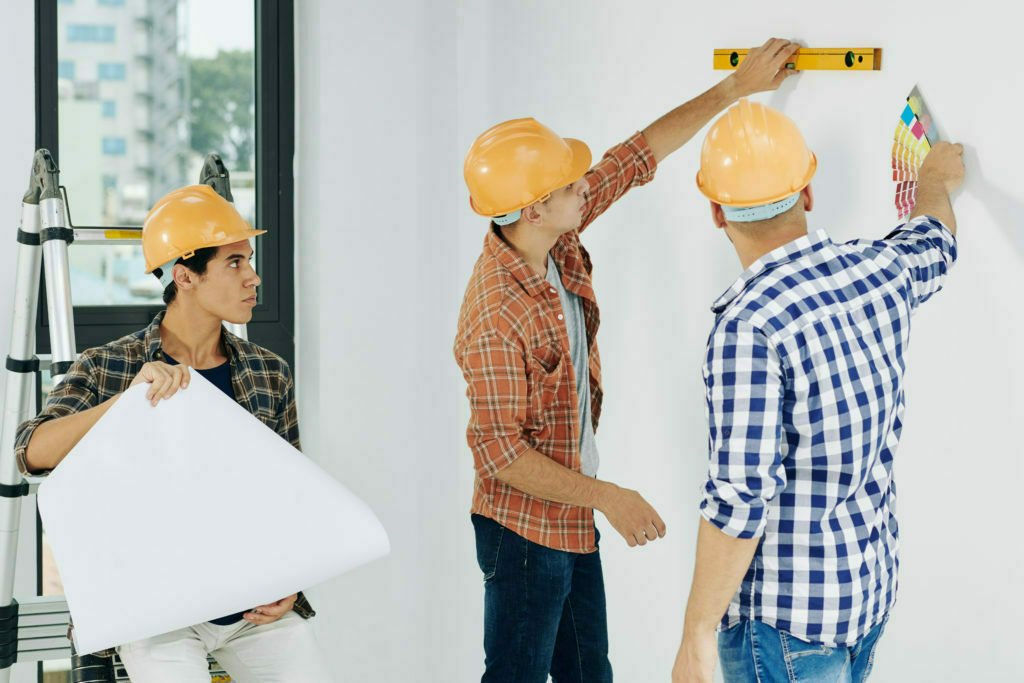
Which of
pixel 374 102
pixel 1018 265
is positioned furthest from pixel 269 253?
pixel 1018 265

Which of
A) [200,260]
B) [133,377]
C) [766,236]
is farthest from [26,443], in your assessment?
[766,236]

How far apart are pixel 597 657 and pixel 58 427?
1.14 meters

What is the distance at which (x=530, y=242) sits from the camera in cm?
188

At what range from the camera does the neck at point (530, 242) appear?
6.14 ft

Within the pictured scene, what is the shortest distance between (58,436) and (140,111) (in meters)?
1.32

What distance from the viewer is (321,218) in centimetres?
275

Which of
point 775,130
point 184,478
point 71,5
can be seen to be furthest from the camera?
point 71,5

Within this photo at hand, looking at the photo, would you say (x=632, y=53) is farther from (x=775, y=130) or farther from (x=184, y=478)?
(x=184, y=478)

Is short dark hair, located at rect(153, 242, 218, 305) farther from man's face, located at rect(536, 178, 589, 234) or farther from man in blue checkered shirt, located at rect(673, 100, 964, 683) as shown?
man in blue checkered shirt, located at rect(673, 100, 964, 683)

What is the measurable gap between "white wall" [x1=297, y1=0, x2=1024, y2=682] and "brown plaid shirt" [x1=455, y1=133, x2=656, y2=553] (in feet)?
0.87

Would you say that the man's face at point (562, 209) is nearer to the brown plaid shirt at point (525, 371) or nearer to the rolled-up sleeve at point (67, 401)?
the brown plaid shirt at point (525, 371)

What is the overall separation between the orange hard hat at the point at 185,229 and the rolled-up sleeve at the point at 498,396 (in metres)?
0.58

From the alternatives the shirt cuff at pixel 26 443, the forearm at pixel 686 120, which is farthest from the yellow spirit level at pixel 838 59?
the shirt cuff at pixel 26 443

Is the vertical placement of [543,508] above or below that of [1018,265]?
below
